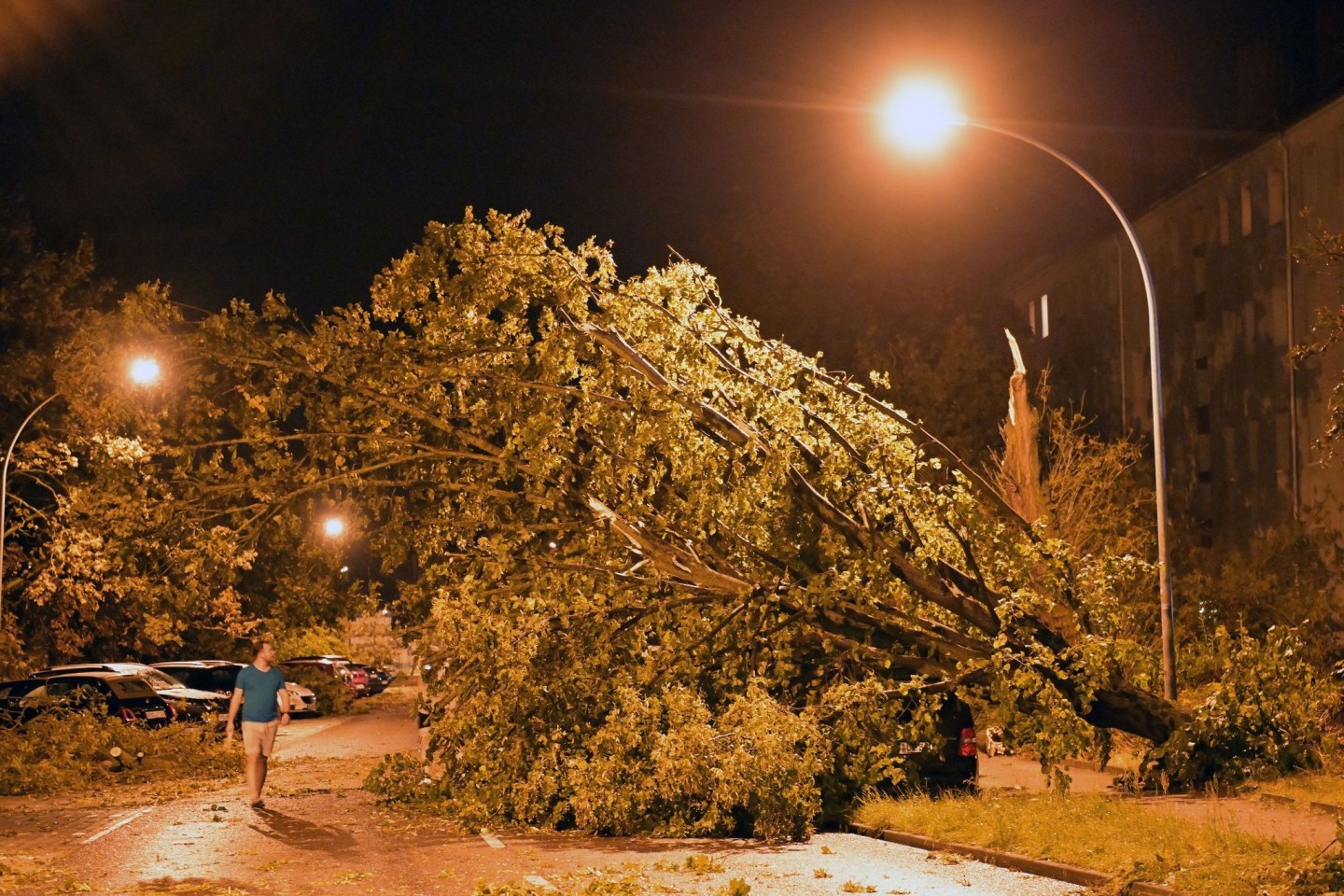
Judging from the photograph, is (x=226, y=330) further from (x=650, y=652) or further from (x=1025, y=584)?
(x=1025, y=584)

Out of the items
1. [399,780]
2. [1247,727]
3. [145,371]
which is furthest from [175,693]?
[1247,727]

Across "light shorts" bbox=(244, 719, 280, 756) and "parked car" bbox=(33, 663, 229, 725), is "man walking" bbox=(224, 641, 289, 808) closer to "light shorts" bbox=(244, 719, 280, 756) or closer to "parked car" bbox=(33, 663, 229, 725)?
"light shorts" bbox=(244, 719, 280, 756)

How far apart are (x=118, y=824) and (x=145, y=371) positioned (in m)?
4.31

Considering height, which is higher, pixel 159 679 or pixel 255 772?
pixel 159 679

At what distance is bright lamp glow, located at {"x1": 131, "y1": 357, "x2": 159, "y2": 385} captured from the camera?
14964 mm

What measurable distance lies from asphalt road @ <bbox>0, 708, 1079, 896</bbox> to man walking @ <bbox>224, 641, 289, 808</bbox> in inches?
16.3

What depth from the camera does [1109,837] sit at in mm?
10891

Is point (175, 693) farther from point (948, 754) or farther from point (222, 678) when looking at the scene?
point (948, 754)

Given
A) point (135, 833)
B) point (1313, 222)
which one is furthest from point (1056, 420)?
point (135, 833)

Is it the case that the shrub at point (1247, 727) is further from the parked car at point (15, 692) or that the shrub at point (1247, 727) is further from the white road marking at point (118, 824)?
the parked car at point (15, 692)

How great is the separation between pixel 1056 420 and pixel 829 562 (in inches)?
607

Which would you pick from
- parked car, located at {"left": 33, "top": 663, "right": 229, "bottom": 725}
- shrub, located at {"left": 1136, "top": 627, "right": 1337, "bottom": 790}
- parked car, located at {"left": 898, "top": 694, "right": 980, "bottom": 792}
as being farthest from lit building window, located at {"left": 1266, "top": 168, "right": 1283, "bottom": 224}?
parked car, located at {"left": 33, "top": 663, "right": 229, "bottom": 725}

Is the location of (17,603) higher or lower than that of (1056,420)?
lower

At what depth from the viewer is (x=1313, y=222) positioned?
96.8ft
